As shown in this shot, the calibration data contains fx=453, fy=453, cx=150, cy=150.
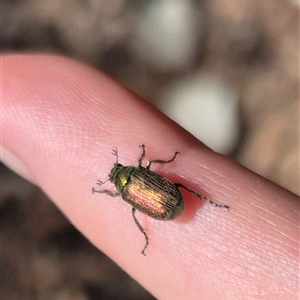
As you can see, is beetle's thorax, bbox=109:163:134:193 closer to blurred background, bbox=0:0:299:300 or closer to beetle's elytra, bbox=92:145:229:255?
beetle's elytra, bbox=92:145:229:255

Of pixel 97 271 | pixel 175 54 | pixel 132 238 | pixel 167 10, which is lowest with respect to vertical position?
pixel 97 271

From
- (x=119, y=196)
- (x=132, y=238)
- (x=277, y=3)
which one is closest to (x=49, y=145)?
(x=119, y=196)

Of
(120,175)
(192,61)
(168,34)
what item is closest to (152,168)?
(120,175)

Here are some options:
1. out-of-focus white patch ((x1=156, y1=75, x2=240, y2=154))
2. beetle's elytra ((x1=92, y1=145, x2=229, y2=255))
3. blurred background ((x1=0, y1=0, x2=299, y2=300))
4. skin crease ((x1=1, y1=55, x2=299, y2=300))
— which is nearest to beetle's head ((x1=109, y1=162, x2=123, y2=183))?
beetle's elytra ((x1=92, y1=145, x2=229, y2=255))

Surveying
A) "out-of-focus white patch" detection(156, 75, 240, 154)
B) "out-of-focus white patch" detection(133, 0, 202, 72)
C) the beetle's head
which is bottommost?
the beetle's head

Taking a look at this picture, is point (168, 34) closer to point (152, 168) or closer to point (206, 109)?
point (206, 109)

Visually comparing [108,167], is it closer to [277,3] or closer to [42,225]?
[42,225]
